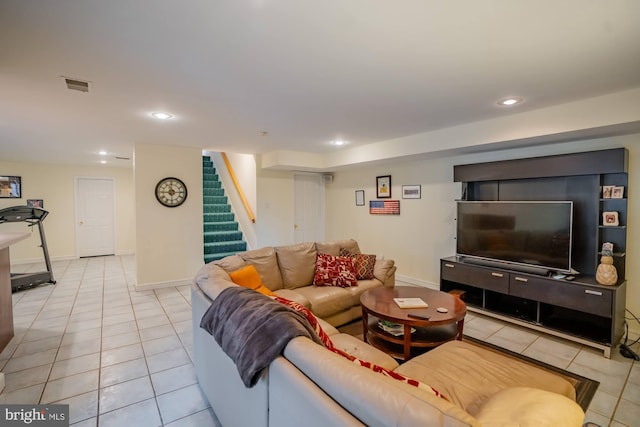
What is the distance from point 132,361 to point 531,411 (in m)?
2.90

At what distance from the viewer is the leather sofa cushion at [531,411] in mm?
885

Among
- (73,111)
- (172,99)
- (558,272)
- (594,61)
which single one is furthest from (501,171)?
(73,111)

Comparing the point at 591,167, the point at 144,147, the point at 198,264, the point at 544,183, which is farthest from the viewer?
the point at 198,264

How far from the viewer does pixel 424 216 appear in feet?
15.5

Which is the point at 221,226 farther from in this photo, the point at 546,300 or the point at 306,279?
the point at 546,300

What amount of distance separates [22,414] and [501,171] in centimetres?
468

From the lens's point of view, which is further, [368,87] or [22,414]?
[368,87]

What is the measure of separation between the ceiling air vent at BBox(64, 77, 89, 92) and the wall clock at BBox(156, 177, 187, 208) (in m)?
2.44

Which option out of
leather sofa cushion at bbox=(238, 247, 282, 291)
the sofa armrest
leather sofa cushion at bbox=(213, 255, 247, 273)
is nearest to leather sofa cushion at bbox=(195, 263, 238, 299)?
leather sofa cushion at bbox=(213, 255, 247, 273)

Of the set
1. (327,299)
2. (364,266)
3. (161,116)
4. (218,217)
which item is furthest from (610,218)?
(218,217)

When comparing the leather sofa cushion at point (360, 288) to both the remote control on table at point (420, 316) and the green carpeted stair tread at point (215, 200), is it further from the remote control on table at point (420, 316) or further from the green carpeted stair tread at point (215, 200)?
the green carpeted stair tread at point (215, 200)

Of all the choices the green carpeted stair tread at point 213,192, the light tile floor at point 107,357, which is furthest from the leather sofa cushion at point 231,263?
the green carpeted stair tread at point 213,192

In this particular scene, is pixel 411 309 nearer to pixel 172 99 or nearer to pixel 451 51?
pixel 451 51

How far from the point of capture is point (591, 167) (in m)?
2.91
